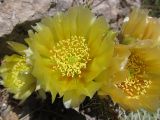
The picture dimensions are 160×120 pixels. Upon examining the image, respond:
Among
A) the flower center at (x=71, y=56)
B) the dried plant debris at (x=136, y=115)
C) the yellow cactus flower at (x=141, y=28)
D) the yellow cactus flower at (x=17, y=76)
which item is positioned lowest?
the dried plant debris at (x=136, y=115)

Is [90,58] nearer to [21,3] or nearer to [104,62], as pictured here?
[104,62]

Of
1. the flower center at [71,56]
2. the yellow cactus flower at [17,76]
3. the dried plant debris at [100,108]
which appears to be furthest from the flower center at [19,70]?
the dried plant debris at [100,108]

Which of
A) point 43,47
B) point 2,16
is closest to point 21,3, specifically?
point 2,16

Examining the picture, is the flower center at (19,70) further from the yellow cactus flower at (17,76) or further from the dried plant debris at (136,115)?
the dried plant debris at (136,115)

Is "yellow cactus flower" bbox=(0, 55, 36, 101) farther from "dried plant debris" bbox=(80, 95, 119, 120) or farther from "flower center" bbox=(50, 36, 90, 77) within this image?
"dried plant debris" bbox=(80, 95, 119, 120)

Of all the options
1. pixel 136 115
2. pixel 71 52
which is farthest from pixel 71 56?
pixel 136 115

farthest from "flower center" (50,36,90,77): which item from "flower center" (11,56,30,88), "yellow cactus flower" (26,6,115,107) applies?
"flower center" (11,56,30,88)

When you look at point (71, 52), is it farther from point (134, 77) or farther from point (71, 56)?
point (134, 77)
